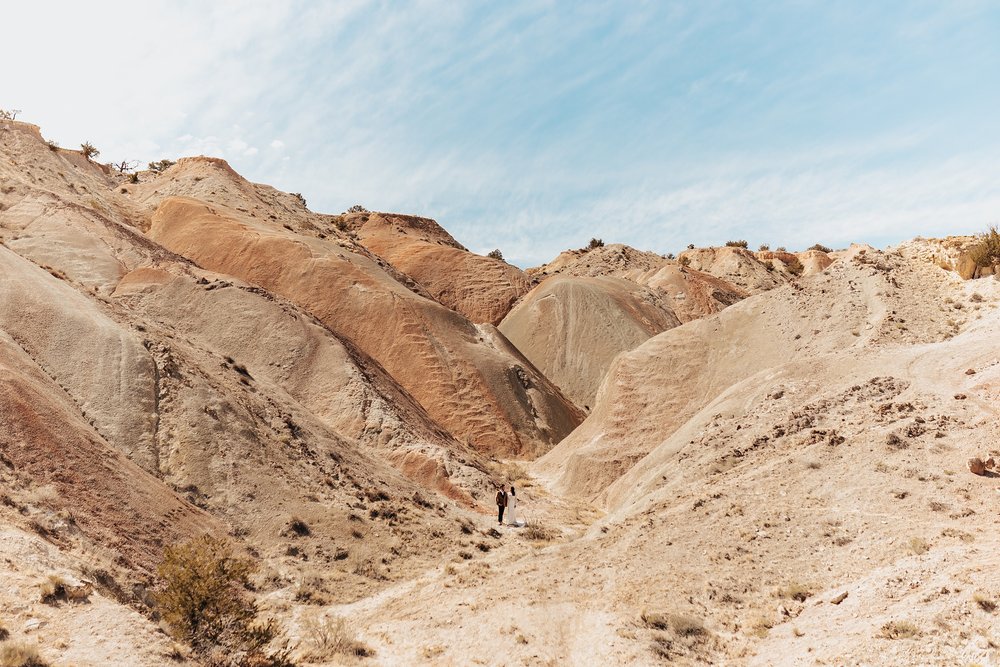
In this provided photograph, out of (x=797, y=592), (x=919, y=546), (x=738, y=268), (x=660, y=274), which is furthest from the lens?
(x=738, y=268)

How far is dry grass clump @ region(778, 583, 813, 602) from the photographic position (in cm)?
1157

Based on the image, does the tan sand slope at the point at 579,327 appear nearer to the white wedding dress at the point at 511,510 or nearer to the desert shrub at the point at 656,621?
the white wedding dress at the point at 511,510

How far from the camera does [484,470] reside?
28.7 metres

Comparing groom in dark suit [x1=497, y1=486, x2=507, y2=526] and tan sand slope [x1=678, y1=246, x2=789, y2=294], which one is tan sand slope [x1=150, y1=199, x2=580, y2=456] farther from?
tan sand slope [x1=678, y1=246, x2=789, y2=294]

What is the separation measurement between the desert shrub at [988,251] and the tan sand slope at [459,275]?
37.7 metres

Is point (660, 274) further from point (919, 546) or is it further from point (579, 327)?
point (919, 546)

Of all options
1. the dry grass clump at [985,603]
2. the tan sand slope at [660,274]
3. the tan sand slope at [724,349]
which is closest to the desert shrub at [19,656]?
the dry grass clump at [985,603]

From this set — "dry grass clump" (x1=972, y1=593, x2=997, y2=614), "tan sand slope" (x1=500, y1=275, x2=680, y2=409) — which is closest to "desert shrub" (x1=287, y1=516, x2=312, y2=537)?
"dry grass clump" (x1=972, y1=593, x2=997, y2=614)

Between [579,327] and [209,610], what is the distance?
4354cm

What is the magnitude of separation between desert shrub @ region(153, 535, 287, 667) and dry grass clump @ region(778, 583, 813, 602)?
323 inches

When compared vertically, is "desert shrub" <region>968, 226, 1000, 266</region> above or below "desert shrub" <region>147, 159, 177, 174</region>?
below

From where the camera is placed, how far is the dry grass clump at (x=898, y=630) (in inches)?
344

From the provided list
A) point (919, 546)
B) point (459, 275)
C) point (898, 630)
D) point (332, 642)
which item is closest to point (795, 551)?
point (919, 546)

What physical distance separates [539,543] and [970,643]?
1295 centimetres
